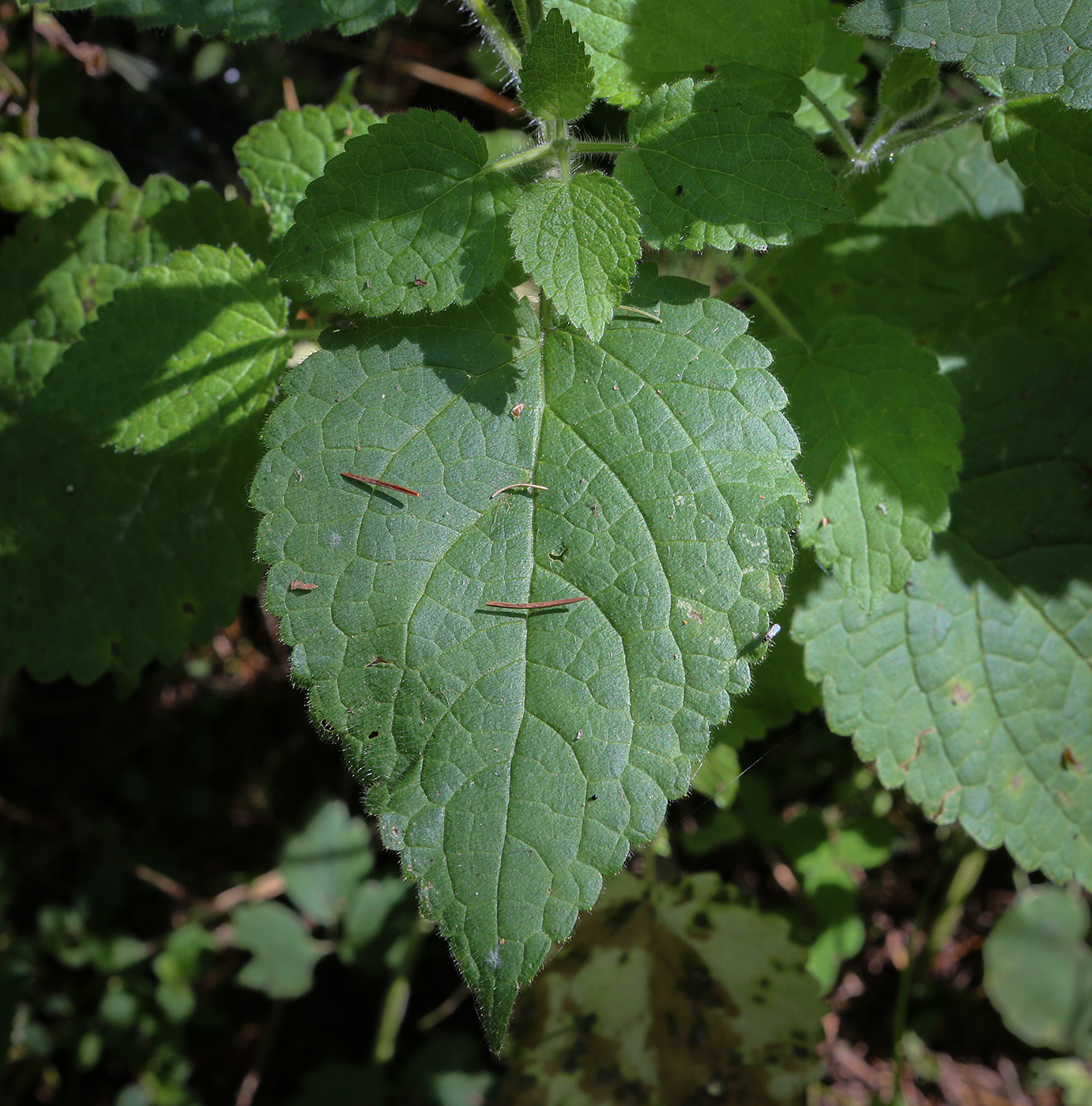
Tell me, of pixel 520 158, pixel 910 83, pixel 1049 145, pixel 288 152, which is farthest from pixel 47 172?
pixel 1049 145

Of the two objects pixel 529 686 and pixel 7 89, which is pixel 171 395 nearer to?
pixel 529 686

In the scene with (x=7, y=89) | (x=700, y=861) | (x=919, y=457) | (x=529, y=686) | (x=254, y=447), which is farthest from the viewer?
(x=700, y=861)

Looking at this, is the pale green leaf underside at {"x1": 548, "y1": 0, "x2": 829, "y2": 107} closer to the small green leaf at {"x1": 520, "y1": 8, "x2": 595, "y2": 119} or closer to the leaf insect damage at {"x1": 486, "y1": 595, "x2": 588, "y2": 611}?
the small green leaf at {"x1": 520, "y1": 8, "x2": 595, "y2": 119}

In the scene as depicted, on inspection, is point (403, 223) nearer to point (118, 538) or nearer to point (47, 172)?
point (118, 538)

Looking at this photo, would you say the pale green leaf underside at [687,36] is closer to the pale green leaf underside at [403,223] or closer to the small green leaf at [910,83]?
the small green leaf at [910,83]

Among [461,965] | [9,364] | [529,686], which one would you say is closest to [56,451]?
[9,364]

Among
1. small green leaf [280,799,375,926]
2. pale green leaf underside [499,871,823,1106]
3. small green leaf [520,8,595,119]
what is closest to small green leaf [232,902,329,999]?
small green leaf [280,799,375,926]
